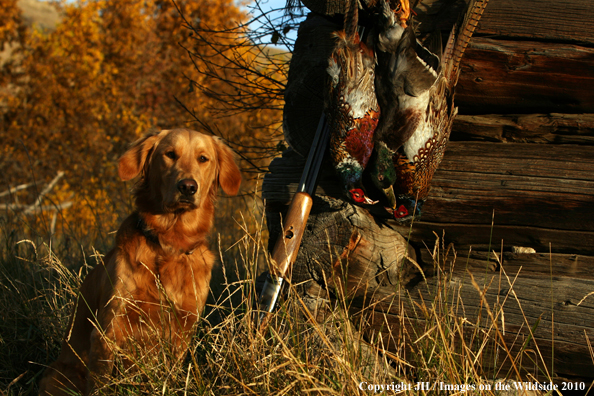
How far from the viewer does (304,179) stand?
7.94ft

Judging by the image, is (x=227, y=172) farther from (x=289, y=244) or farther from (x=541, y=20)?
(x=541, y=20)

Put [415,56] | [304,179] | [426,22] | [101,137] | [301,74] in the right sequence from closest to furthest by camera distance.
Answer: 1. [415,56]
2. [304,179]
3. [426,22]
4. [301,74]
5. [101,137]

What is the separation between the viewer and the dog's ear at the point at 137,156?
8.78 ft

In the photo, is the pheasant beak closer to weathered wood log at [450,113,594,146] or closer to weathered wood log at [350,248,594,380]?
weathered wood log at [450,113,594,146]

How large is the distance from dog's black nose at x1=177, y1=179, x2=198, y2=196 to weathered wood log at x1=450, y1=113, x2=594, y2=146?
153 centimetres

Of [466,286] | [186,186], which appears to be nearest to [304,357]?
[466,286]

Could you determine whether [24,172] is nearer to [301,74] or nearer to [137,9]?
[137,9]

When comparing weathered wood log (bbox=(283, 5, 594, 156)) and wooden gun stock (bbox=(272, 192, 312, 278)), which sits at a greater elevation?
weathered wood log (bbox=(283, 5, 594, 156))

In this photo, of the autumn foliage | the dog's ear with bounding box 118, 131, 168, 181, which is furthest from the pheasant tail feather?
the autumn foliage

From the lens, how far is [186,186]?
2.47 meters

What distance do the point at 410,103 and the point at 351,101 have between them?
0.28 meters

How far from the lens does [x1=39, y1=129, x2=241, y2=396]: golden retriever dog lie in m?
2.24

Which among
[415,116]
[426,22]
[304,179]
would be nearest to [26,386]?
[304,179]

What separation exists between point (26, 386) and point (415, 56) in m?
2.84
